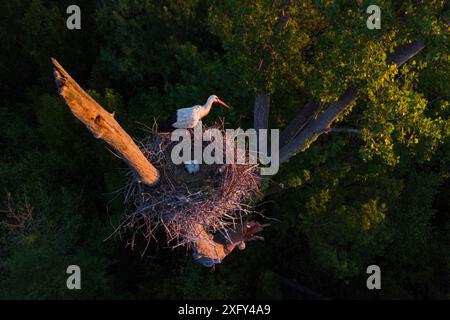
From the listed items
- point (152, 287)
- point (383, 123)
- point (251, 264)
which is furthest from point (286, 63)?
point (152, 287)

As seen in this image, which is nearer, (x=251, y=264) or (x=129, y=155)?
(x=129, y=155)

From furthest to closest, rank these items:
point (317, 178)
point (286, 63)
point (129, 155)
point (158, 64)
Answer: point (158, 64), point (317, 178), point (286, 63), point (129, 155)

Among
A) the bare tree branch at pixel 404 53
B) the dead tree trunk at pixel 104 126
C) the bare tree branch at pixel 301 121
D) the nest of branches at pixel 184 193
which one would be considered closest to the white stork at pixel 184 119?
the nest of branches at pixel 184 193

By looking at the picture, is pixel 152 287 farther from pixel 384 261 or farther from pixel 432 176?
pixel 432 176

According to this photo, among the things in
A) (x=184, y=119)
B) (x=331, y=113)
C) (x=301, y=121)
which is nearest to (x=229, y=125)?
(x=301, y=121)

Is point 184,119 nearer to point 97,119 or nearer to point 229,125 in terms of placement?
point 97,119

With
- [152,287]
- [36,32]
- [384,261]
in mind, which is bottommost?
[152,287]
